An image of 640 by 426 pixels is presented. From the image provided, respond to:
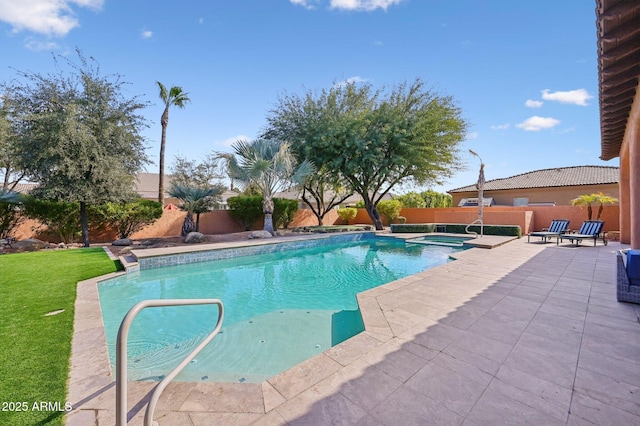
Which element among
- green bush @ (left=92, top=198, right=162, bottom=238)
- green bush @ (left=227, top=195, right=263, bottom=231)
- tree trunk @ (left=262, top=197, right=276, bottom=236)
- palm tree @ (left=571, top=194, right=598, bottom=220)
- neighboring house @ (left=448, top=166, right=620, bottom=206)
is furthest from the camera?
neighboring house @ (left=448, top=166, right=620, bottom=206)

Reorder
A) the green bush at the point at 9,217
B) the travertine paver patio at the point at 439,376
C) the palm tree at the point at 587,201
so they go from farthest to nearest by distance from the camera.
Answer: the palm tree at the point at 587,201, the green bush at the point at 9,217, the travertine paver patio at the point at 439,376

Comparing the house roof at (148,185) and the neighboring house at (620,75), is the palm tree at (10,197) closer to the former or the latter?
the house roof at (148,185)

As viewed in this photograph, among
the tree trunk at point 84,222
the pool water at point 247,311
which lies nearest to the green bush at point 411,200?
the pool water at point 247,311

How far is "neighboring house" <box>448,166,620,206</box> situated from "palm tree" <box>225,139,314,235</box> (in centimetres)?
1876

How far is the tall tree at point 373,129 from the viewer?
17375 millimetres

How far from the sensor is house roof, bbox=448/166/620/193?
21667 mm

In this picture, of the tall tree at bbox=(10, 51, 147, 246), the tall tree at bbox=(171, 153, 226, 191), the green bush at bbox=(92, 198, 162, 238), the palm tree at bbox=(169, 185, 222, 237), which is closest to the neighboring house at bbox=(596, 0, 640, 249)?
the tall tree at bbox=(10, 51, 147, 246)

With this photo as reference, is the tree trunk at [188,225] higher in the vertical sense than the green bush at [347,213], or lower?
lower

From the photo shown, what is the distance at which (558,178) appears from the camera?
2397cm

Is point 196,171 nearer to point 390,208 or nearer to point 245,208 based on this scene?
point 245,208

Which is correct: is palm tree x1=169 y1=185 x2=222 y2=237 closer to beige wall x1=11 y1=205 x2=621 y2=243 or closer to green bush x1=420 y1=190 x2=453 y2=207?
beige wall x1=11 y1=205 x2=621 y2=243

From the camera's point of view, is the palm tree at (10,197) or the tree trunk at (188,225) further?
the tree trunk at (188,225)

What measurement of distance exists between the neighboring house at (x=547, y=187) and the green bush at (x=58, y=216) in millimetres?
28325

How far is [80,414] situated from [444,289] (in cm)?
535
